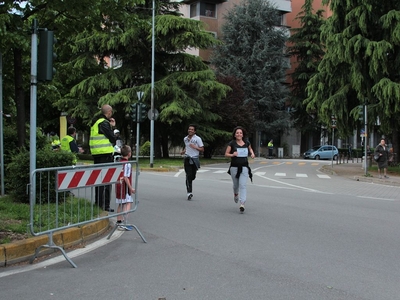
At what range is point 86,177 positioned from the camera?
6402mm

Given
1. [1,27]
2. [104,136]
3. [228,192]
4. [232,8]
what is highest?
[232,8]

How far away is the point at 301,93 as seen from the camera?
165 ft

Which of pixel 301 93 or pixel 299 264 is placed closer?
pixel 299 264

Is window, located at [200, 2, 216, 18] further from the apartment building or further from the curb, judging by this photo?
the curb

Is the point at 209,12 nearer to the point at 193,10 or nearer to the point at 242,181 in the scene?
the point at 193,10

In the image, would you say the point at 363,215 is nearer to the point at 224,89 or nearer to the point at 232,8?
the point at 224,89

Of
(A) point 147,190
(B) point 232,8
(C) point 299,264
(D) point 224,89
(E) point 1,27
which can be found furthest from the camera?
(B) point 232,8

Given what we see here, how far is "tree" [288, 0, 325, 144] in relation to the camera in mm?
48062

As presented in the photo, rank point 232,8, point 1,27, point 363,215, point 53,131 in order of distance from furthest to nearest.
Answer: point 232,8 → point 53,131 → point 363,215 → point 1,27

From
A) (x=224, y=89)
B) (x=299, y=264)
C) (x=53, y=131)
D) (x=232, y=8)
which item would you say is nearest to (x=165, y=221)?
(x=299, y=264)

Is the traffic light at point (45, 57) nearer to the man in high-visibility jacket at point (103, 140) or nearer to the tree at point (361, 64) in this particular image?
the man in high-visibility jacket at point (103, 140)

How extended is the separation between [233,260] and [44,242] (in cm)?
255

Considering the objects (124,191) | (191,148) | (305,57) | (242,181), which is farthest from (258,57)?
(124,191)

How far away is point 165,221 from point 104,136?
78.6 inches
